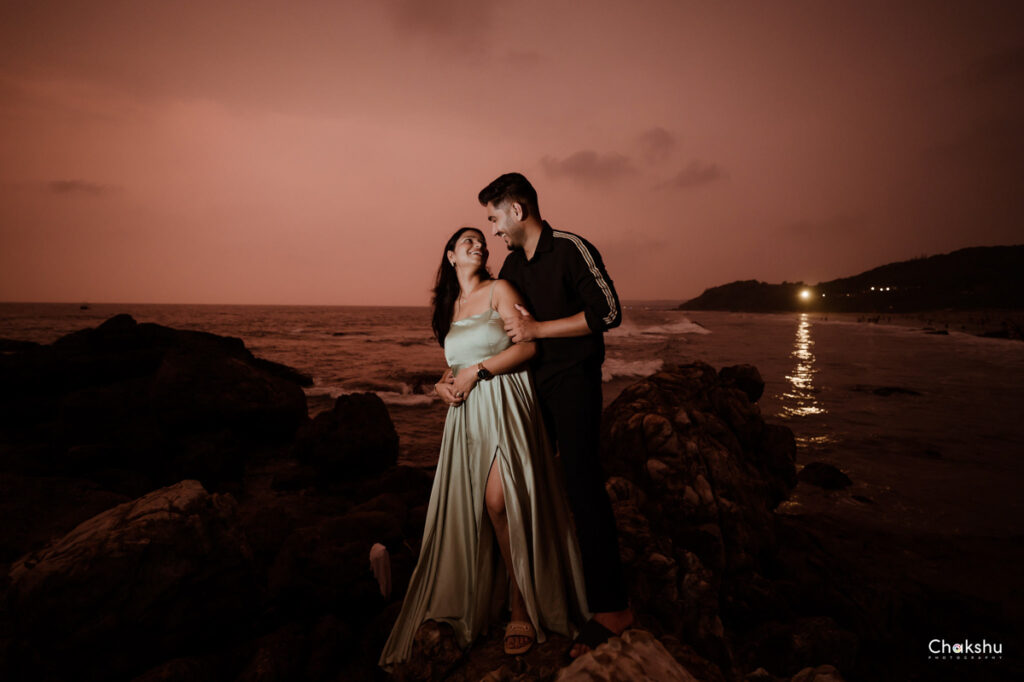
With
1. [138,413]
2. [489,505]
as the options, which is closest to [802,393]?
[489,505]

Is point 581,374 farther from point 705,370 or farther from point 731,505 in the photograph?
point 705,370

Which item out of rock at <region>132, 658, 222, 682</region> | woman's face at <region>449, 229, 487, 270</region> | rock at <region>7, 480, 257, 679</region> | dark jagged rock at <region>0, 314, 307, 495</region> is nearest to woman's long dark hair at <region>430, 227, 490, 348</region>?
woman's face at <region>449, 229, 487, 270</region>

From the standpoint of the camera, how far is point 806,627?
3.57 meters

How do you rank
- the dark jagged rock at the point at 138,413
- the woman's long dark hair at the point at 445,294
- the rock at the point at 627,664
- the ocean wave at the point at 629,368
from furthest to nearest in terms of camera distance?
1. the ocean wave at the point at 629,368
2. the dark jagged rock at the point at 138,413
3. the woman's long dark hair at the point at 445,294
4. the rock at the point at 627,664

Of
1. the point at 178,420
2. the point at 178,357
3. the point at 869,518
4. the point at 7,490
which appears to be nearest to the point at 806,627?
the point at 869,518

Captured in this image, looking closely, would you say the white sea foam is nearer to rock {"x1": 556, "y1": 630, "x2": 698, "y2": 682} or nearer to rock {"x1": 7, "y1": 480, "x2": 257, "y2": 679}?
rock {"x1": 7, "y1": 480, "x2": 257, "y2": 679}

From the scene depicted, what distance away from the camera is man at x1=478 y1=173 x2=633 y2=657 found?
247 centimetres

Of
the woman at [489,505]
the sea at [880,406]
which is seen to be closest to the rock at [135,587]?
the woman at [489,505]

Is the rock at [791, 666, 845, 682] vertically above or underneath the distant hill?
underneath

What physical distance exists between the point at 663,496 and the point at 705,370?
2803mm

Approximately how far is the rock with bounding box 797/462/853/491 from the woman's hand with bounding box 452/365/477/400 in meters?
7.75

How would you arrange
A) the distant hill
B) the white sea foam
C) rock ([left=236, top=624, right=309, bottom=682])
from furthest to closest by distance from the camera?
the distant hill, the white sea foam, rock ([left=236, top=624, right=309, bottom=682])

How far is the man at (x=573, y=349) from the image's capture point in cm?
247

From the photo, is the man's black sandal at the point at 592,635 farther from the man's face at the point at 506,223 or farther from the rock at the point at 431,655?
the man's face at the point at 506,223
